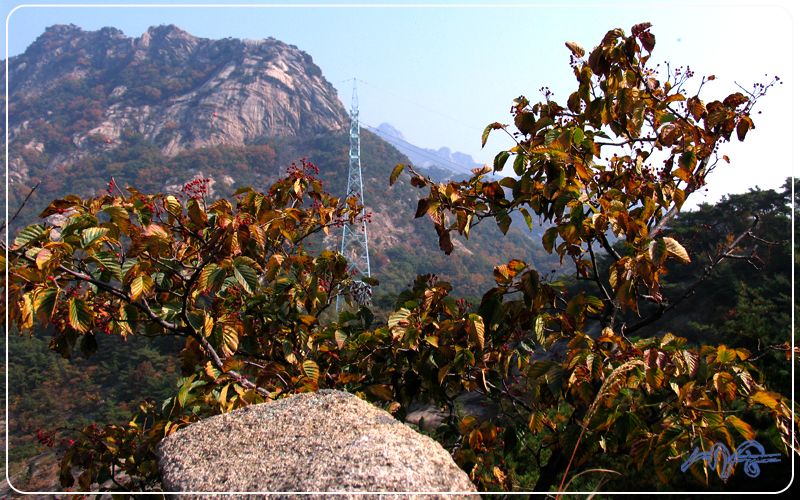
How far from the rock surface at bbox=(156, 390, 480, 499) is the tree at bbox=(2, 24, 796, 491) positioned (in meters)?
0.30

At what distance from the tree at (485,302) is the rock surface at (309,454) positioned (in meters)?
0.30

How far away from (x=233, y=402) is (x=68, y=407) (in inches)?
1189

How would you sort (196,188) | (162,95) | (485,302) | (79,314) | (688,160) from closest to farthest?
(79,314)
(485,302)
(688,160)
(196,188)
(162,95)

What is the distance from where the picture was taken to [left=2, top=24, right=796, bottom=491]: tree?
1.48 meters

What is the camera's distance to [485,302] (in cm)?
181

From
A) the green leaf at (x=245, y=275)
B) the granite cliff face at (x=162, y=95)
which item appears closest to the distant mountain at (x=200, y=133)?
the granite cliff face at (x=162, y=95)

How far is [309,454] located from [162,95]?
89295 mm

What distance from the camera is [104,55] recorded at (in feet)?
257

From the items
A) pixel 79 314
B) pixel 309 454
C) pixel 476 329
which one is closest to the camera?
pixel 309 454

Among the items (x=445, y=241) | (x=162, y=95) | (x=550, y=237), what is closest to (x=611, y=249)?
(x=550, y=237)

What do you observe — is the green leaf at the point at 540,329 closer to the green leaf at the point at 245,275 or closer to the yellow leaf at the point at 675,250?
the yellow leaf at the point at 675,250

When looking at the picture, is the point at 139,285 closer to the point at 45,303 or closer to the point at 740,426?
the point at 45,303

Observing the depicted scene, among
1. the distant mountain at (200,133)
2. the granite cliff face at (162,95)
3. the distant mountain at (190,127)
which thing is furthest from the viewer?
the granite cliff face at (162,95)

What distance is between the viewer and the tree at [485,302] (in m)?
1.48
